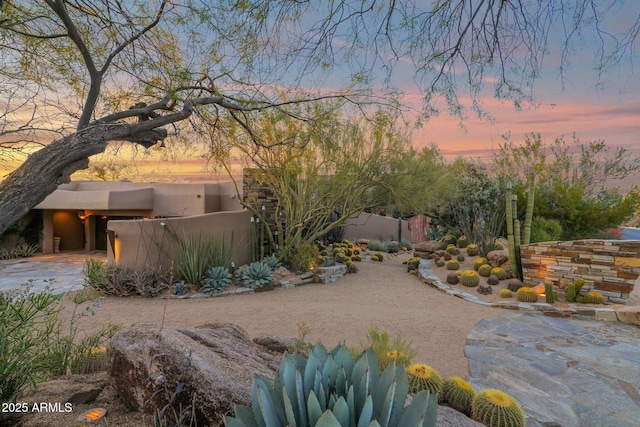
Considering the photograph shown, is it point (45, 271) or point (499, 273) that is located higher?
point (499, 273)

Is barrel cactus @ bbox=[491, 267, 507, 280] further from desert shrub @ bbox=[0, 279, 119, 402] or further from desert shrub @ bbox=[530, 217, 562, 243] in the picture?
desert shrub @ bbox=[0, 279, 119, 402]

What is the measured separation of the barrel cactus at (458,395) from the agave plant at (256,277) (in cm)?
619

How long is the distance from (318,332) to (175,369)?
12.6ft

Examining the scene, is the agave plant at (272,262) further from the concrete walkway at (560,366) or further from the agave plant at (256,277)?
the concrete walkway at (560,366)

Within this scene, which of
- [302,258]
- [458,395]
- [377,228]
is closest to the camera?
[458,395]

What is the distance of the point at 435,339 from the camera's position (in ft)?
17.8

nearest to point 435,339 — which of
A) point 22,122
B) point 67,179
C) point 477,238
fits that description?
point 67,179

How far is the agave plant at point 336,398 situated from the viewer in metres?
1.22

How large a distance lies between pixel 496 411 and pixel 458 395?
36cm

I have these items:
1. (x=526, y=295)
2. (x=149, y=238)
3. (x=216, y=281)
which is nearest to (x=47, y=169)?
(x=216, y=281)

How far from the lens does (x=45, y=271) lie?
11.0m

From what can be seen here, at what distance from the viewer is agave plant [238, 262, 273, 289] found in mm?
8969

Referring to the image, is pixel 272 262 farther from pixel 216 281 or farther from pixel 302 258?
pixel 216 281

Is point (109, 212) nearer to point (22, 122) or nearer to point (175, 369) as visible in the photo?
point (22, 122)
